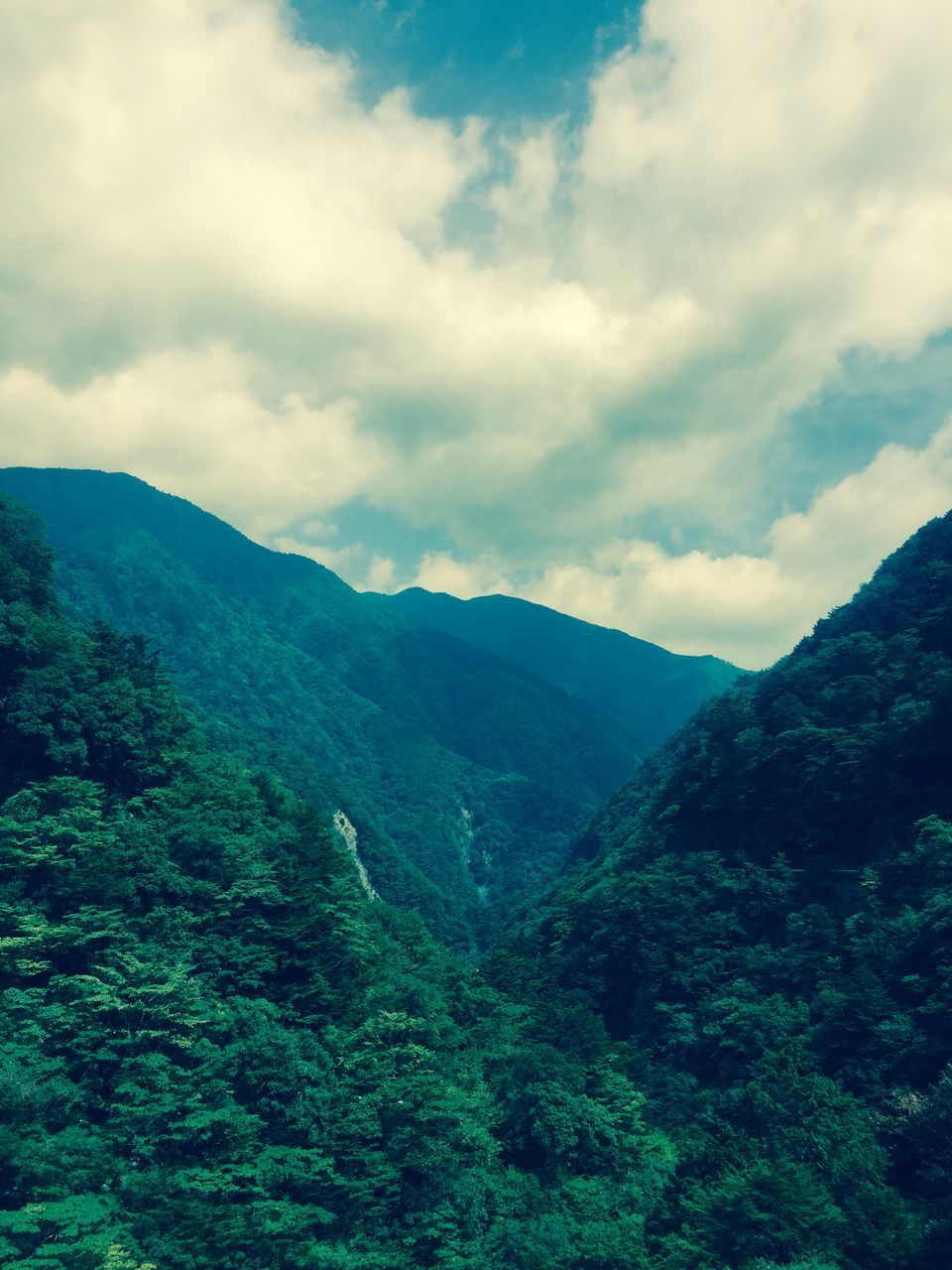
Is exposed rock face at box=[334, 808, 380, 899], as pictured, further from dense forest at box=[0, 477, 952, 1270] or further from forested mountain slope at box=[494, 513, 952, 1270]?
dense forest at box=[0, 477, 952, 1270]

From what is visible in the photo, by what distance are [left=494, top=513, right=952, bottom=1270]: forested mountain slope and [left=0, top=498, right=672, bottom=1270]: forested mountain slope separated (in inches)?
216

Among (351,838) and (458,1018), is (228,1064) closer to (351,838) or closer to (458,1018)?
(458,1018)

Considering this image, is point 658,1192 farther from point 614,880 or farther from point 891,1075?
point 614,880

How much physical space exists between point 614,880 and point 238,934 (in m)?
37.4

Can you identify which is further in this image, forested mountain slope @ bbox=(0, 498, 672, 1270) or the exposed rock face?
the exposed rock face

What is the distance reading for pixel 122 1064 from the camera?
2683cm

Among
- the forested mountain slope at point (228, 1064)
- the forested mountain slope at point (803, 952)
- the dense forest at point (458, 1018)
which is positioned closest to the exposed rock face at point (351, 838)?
the forested mountain slope at point (803, 952)

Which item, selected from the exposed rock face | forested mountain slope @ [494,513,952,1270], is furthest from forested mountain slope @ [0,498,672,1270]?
the exposed rock face

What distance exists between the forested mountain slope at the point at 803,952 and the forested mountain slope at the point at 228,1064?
216 inches

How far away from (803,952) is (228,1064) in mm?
34981

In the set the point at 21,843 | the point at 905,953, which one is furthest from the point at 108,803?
the point at 905,953

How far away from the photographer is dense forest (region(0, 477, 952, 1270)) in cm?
2317

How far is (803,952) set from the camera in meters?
46.4

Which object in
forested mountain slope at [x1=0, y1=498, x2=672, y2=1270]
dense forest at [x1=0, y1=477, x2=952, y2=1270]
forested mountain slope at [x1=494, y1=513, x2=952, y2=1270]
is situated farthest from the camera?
forested mountain slope at [x1=494, y1=513, x2=952, y2=1270]
